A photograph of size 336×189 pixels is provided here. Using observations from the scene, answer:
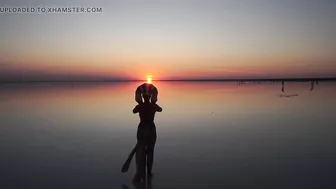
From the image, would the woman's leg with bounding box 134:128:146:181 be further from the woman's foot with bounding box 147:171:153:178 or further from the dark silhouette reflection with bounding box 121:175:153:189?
the woman's foot with bounding box 147:171:153:178

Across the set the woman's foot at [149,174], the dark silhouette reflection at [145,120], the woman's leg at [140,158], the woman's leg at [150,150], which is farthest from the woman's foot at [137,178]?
the woman's leg at [150,150]

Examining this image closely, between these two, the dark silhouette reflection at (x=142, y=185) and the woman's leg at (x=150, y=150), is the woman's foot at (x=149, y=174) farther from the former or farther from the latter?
the dark silhouette reflection at (x=142, y=185)

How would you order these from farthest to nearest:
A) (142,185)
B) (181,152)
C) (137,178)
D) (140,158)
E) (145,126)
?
(181,152) → (145,126) → (140,158) → (137,178) → (142,185)

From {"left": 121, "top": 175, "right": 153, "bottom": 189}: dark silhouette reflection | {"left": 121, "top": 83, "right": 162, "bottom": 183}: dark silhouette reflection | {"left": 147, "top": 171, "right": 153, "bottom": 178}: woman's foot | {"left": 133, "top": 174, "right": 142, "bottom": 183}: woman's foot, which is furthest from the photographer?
{"left": 147, "top": 171, "right": 153, "bottom": 178}: woman's foot

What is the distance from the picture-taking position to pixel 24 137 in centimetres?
1261

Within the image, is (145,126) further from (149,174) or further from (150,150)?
(149,174)

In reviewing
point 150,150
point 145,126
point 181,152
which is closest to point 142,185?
point 150,150

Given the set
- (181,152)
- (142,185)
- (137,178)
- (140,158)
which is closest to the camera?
(142,185)

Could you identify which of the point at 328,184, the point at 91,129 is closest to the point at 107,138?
the point at 91,129

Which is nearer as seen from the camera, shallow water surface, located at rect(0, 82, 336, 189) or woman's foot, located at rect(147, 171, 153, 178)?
shallow water surface, located at rect(0, 82, 336, 189)

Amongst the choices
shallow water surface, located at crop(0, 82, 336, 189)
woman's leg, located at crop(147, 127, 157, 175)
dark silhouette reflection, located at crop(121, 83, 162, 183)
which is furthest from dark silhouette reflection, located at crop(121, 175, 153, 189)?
woman's leg, located at crop(147, 127, 157, 175)

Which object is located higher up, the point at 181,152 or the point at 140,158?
the point at 181,152

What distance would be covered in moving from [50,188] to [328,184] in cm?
536

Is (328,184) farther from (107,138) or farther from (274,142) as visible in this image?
(107,138)
